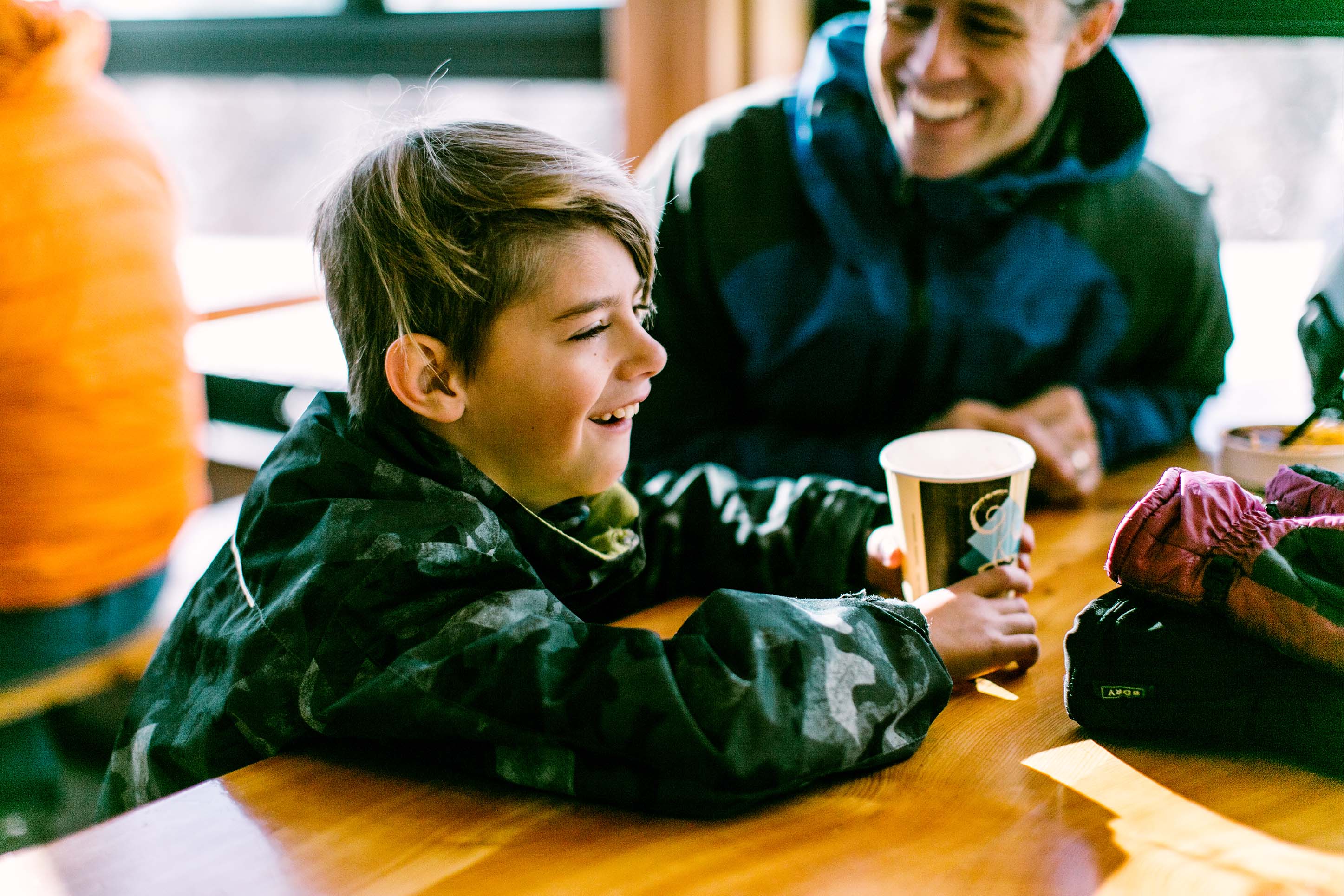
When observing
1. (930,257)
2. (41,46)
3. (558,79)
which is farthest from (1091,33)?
(558,79)

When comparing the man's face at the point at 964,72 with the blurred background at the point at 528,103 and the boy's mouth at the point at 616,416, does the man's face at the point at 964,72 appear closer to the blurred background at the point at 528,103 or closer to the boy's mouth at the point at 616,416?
the blurred background at the point at 528,103

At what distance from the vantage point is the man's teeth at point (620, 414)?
87cm

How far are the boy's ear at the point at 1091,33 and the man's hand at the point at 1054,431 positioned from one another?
386 mm

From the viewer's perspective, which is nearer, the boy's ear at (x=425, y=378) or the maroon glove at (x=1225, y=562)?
the maroon glove at (x=1225, y=562)

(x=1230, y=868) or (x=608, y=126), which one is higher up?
(x=608, y=126)

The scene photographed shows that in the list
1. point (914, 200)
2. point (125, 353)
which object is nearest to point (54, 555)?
point (125, 353)

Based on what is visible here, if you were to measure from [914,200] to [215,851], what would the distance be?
1050mm

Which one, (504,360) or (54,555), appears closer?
(504,360)

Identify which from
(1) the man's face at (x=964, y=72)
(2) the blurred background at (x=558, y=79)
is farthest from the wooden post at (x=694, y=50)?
(1) the man's face at (x=964, y=72)

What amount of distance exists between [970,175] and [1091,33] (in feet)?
0.68

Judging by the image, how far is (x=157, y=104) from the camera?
3.17 metres

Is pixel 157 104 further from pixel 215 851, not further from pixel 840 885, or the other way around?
pixel 840 885

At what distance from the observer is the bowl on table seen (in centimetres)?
82

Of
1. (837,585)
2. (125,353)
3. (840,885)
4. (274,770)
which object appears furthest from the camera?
(125,353)
